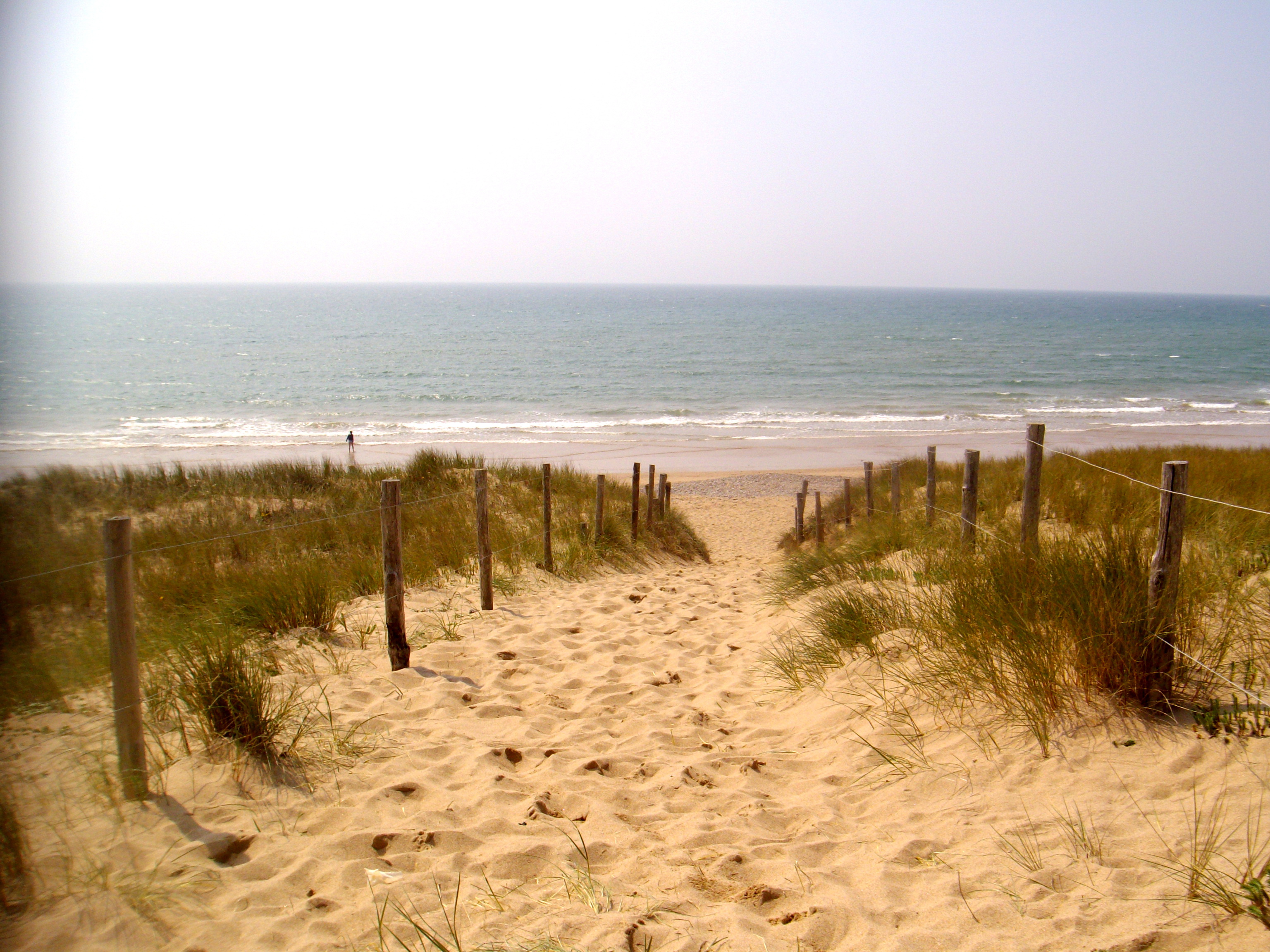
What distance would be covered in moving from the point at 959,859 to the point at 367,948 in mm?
2265

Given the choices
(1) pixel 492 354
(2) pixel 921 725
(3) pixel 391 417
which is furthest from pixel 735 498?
(1) pixel 492 354

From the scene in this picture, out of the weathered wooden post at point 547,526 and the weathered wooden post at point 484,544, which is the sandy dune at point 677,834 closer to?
the weathered wooden post at point 484,544

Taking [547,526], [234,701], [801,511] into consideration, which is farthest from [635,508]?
[234,701]

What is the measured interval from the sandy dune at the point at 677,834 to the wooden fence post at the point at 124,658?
0.23 metres

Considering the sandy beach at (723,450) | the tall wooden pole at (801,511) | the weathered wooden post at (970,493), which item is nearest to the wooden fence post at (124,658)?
the weathered wooden post at (970,493)

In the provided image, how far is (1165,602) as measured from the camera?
3.61m

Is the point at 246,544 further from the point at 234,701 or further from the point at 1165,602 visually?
the point at 1165,602

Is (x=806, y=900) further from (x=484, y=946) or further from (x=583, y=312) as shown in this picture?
(x=583, y=312)

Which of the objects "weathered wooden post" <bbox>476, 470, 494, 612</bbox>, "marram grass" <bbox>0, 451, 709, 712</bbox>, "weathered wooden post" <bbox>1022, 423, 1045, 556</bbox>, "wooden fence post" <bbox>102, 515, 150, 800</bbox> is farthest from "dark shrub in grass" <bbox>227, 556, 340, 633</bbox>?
"weathered wooden post" <bbox>1022, 423, 1045, 556</bbox>

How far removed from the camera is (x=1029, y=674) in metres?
3.85

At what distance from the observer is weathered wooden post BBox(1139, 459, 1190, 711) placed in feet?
11.7

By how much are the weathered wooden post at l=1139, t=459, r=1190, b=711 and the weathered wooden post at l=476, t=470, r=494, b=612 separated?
16.9 feet

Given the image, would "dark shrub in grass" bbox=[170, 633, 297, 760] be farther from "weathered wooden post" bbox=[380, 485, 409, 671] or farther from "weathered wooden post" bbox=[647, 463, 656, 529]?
"weathered wooden post" bbox=[647, 463, 656, 529]

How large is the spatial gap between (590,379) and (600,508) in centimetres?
3492
